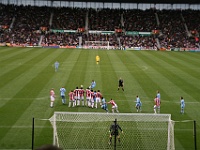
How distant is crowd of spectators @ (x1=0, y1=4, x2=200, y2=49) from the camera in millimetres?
75625

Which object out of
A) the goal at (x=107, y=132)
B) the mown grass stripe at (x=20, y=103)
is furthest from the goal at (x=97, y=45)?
the goal at (x=107, y=132)

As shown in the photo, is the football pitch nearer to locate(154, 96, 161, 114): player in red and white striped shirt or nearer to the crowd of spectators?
locate(154, 96, 161, 114): player in red and white striped shirt

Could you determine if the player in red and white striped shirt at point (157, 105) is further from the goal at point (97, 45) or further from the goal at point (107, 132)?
the goal at point (97, 45)

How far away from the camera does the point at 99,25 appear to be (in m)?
83.8

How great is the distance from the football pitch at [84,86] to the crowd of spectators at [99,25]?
104 feet

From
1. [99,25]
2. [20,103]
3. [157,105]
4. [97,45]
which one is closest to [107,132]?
[157,105]

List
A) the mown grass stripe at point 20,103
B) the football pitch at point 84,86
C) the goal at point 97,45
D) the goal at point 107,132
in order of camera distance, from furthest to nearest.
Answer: the goal at point 97,45
the mown grass stripe at point 20,103
the football pitch at point 84,86
the goal at point 107,132

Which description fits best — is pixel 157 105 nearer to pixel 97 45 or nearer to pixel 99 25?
pixel 97 45

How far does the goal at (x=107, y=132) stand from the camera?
15.3 m

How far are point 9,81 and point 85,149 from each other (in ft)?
56.2

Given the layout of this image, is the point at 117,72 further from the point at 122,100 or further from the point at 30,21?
the point at 30,21

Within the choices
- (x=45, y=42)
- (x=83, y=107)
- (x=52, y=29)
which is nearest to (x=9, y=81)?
(x=83, y=107)

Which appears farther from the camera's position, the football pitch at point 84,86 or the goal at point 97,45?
the goal at point 97,45

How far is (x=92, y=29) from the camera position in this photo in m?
82.1
